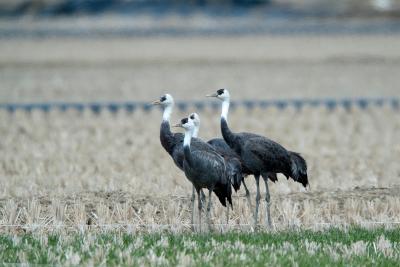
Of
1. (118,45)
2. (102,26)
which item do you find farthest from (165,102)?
(102,26)

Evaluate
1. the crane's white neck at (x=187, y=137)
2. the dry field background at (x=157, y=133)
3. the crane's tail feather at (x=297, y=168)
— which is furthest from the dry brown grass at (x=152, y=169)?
the crane's white neck at (x=187, y=137)

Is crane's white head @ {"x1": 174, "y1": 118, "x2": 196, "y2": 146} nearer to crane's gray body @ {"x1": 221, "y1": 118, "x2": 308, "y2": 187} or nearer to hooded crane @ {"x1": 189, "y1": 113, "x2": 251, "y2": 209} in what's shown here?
hooded crane @ {"x1": 189, "y1": 113, "x2": 251, "y2": 209}

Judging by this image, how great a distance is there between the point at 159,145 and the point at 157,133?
→ 2.15 m

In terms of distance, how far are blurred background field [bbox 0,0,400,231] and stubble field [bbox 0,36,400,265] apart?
0.13 feet

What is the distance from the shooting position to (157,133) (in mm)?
24938

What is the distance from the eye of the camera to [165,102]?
1402 centimetres

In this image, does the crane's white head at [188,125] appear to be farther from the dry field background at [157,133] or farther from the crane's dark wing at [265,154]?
the dry field background at [157,133]

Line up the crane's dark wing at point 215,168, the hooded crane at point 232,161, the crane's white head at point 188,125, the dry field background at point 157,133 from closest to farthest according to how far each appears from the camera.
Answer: the crane's white head at point 188,125
the crane's dark wing at point 215,168
the hooded crane at point 232,161
the dry field background at point 157,133

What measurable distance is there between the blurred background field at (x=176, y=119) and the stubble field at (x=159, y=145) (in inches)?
1.5

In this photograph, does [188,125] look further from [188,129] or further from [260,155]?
[260,155]

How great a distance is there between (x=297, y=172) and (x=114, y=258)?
13.5 feet

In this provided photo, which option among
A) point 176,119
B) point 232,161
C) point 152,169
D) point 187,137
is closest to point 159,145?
point 152,169

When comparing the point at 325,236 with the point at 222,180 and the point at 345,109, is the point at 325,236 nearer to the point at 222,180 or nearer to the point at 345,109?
the point at 222,180

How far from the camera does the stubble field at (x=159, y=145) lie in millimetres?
13266
